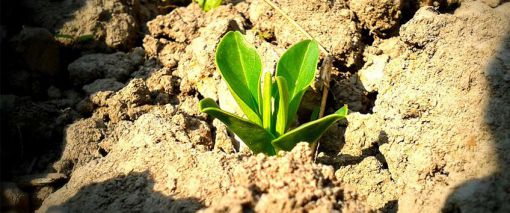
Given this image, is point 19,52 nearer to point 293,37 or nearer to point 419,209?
point 293,37

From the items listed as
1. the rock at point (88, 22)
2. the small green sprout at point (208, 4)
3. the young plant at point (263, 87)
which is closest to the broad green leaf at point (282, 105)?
the young plant at point (263, 87)

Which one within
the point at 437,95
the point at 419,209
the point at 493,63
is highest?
the point at 493,63

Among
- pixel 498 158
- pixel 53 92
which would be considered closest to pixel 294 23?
pixel 498 158

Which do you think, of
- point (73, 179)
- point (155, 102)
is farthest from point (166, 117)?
point (73, 179)

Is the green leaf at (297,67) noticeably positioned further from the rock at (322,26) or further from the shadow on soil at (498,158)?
the shadow on soil at (498,158)

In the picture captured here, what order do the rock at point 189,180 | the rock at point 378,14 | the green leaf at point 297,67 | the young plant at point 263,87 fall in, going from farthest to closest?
the rock at point 378,14 → the green leaf at point 297,67 → the young plant at point 263,87 → the rock at point 189,180

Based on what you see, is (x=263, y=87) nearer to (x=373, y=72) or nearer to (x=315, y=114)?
(x=315, y=114)
